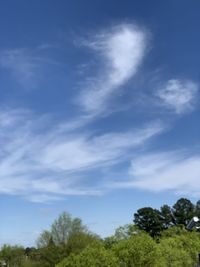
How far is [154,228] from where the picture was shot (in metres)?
128

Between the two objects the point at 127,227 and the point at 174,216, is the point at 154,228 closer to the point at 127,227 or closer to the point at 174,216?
the point at 174,216

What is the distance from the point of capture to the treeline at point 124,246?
33.7 metres

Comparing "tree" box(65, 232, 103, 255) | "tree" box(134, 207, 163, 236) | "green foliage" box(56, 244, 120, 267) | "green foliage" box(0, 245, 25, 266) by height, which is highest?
"tree" box(134, 207, 163, 236)

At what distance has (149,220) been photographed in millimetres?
130125

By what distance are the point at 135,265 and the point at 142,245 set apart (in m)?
1.49

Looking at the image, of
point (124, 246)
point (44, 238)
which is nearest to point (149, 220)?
point (44, 238)

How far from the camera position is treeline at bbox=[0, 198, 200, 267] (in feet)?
111

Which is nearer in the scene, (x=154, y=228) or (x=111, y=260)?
(x=111, y=260)

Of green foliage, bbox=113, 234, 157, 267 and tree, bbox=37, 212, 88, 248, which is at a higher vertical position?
tree, bbox=37, 212, 88, 248

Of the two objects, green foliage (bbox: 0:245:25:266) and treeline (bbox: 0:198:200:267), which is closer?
treeline (bbox: 0:198:200:267)

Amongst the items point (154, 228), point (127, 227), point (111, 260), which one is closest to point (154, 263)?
point (111, 260)

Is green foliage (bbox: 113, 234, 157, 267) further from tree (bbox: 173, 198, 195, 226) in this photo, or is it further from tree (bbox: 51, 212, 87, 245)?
tree (bbox: 173, 198, 195, 226)

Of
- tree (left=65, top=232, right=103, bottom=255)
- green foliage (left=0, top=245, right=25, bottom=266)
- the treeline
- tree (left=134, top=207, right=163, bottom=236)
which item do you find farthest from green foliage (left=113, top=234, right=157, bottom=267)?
tree (left=134, top=207, right=163, bottom=236)

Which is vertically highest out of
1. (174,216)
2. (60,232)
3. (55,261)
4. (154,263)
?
(174,216)
